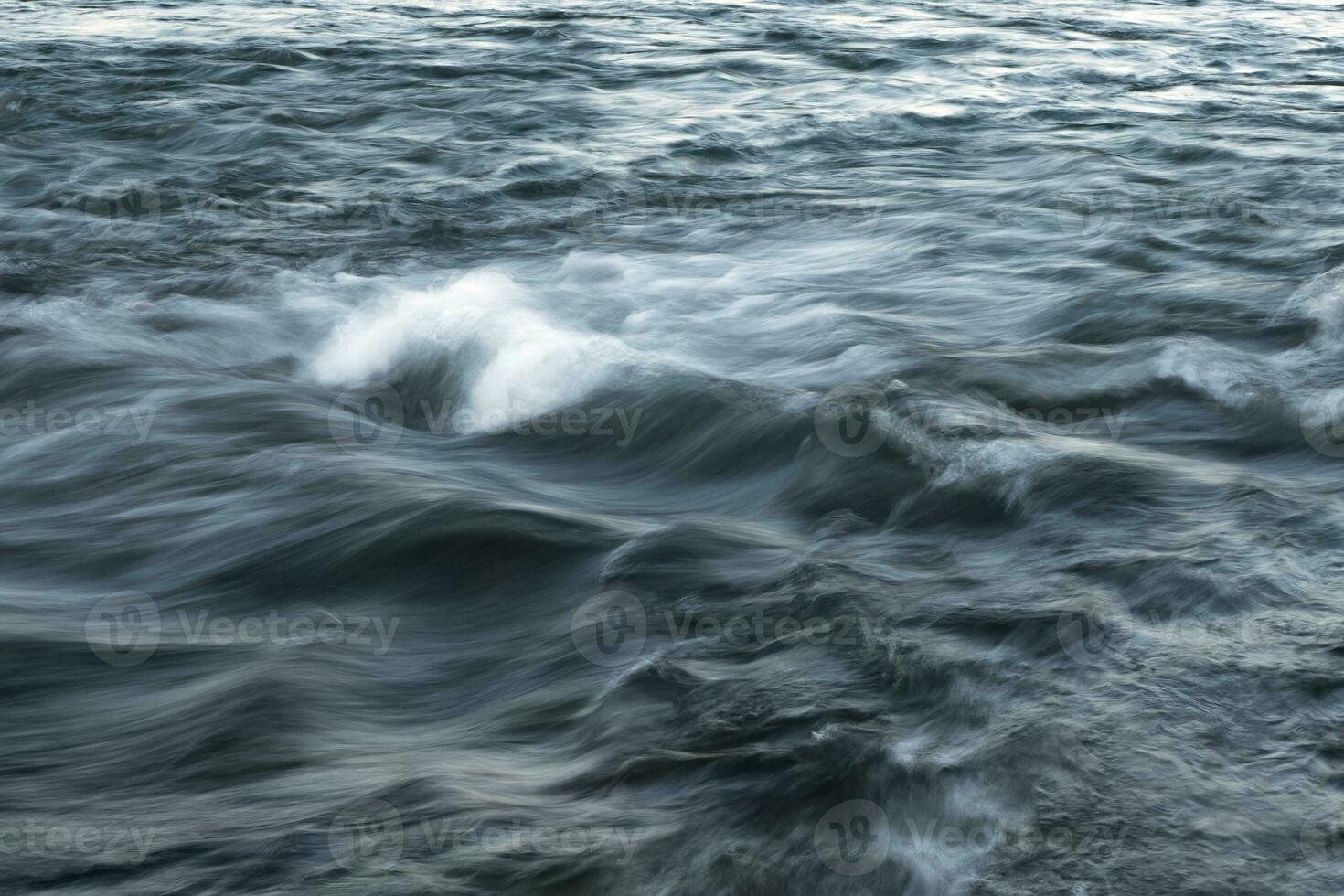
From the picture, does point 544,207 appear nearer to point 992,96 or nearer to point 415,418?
point 415,418

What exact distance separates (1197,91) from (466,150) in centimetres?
693

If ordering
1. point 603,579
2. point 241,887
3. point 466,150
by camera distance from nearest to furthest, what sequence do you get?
point 241,887, point 603,579, point 466,150

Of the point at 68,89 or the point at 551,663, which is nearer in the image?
the point at 551,663

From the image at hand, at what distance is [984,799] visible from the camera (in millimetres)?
3539

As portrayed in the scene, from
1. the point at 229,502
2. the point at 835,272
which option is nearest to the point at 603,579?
the point at 229,502

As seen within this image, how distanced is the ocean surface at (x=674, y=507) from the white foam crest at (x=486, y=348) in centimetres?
4

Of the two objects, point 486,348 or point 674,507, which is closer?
point 674,507

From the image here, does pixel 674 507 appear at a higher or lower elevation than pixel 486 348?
lower

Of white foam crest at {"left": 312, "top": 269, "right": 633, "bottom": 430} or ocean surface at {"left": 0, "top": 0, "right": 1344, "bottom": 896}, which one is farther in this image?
white foam crest at {"left": 312, "top": 269, "right": 633, "bottom": 430}

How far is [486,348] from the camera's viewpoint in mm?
7242

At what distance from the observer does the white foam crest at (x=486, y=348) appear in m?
6.82

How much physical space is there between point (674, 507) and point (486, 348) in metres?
1.94

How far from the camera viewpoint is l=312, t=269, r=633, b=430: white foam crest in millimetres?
6820

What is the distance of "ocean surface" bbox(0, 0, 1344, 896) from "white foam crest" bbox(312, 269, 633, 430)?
0.12 ft
